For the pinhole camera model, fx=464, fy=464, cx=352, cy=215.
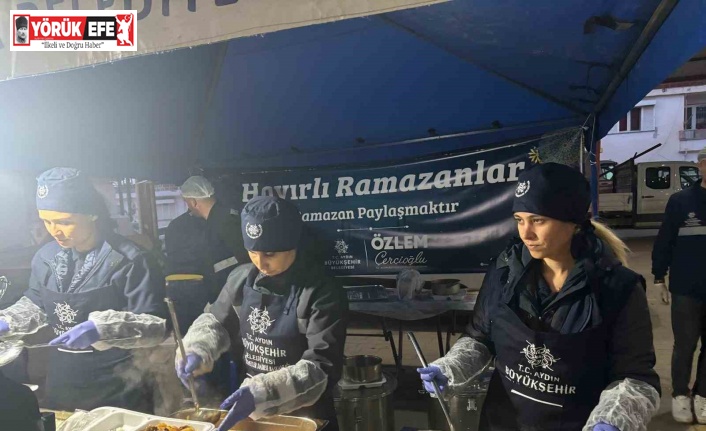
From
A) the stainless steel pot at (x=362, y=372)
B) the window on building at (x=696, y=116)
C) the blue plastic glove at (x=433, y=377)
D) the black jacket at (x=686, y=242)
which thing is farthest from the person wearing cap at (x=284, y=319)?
the window on building at (x=696, y=116)

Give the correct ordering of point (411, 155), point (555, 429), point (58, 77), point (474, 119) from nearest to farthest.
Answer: point (555, 429)
point (58, 77)
point (474, 119)
point (411, 155)

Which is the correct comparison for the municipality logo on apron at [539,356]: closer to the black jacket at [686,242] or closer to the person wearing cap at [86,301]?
the person wearing cap at [86,301]

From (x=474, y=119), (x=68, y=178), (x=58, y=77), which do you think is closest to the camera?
→ (x=68, y=178)

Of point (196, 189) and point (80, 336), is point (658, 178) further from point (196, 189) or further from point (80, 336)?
point (80, 336)

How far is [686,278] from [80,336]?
3830mm

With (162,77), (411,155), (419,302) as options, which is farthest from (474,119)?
(162,77)

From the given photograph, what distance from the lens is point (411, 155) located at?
3.66m

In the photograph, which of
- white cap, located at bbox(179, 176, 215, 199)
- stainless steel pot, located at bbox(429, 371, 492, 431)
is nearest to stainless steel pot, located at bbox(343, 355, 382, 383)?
stainless steel pot, located at bbox(429, 371, 492, 431)

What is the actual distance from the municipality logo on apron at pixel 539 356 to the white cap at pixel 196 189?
106 inches

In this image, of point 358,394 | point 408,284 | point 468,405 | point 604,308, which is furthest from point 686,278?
point 358,394

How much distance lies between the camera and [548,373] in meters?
1.63

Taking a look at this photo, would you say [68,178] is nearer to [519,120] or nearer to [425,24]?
[425,24]

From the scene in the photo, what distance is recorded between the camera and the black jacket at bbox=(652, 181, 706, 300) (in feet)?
10.7

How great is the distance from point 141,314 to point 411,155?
2237 mm
